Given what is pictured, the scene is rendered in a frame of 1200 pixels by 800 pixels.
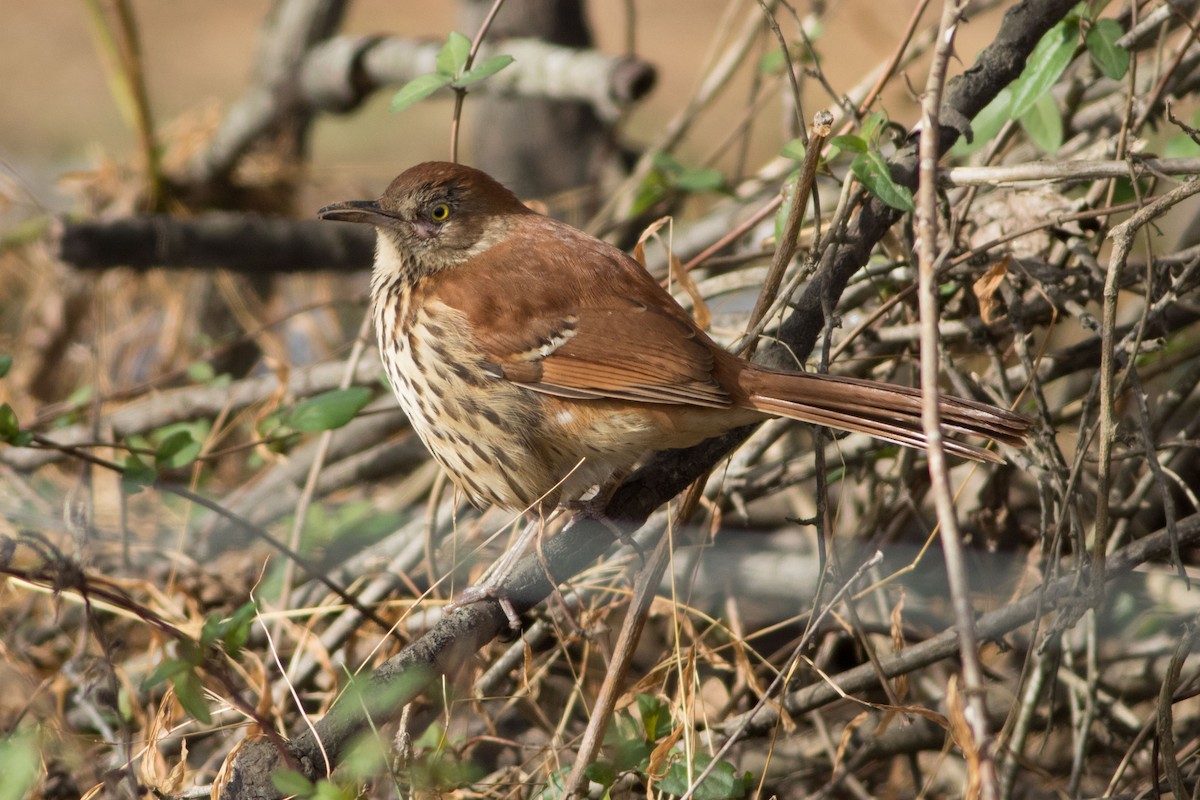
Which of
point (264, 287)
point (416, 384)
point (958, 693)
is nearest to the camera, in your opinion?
point (958, 693)

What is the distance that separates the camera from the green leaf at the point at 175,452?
111 inches

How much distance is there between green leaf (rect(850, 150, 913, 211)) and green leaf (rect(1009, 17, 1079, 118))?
0.47 metres

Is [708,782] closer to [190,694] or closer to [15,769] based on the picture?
[190,694]

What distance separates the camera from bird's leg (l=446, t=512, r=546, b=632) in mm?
2382

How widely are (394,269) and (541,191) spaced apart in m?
2.33

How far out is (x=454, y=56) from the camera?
2785 mm

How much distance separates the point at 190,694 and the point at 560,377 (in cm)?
108

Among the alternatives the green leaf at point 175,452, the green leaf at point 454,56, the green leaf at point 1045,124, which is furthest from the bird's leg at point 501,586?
the green leaf at point 1045,124

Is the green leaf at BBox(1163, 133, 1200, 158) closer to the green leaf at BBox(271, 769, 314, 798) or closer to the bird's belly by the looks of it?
the bird's belly

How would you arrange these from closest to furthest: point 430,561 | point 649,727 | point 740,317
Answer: point 649,727 < point 430,561 < point 740,317

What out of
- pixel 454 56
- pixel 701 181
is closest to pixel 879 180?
pixel 454 56

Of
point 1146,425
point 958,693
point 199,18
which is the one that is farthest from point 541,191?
point 199,18

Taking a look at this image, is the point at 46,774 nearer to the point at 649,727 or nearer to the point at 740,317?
the point at 649,727

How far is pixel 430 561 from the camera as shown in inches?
124
